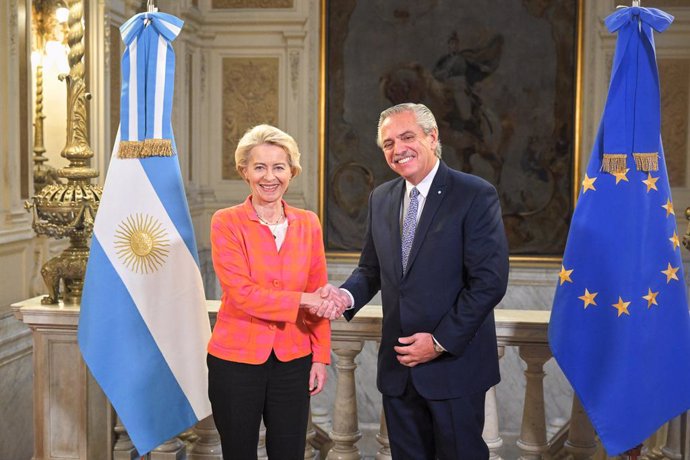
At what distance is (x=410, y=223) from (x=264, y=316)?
1.96ft

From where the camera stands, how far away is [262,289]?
116 inches

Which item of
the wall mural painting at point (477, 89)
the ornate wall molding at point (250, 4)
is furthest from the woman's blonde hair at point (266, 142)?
the ornate wall molding at point (250, 4)

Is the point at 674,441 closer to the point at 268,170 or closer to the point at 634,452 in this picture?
the point at 634,452

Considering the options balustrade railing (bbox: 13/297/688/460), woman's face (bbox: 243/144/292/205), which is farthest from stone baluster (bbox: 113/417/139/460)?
woman's face (bbox: 243/144/292/205)

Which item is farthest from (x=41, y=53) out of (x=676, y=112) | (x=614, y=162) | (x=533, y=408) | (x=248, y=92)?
(x=676, y=112)

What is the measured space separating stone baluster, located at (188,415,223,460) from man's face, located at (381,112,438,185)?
59.2 inches

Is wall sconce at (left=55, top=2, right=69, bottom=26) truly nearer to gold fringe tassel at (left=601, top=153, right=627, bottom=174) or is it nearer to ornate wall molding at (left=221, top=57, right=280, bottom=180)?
ornate wall molding at (left=221, top=57, right=280, bottom=180)

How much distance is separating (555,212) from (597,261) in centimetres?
663

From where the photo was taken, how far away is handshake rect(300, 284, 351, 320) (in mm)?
2971

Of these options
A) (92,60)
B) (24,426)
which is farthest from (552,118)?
(24,426)

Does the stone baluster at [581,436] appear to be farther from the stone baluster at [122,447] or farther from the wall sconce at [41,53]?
the wall sconce at [41,53]

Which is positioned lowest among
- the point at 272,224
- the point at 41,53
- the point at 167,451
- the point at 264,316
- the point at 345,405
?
the point at 167,451

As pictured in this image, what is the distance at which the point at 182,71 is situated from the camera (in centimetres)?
938

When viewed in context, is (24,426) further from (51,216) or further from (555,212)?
(555,212)
